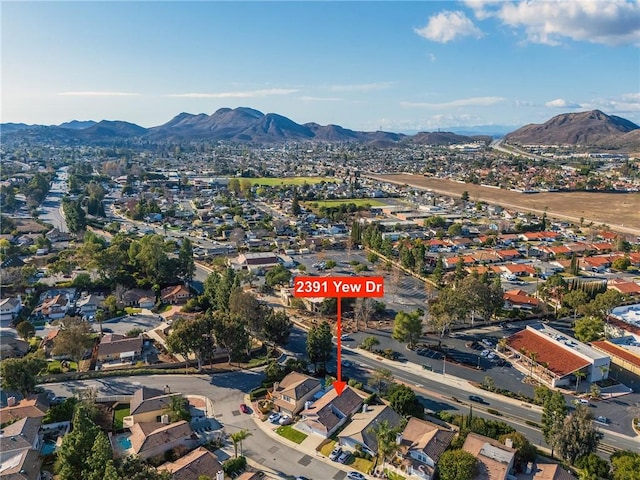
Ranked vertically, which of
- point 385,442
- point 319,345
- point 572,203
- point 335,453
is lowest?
point 335,453

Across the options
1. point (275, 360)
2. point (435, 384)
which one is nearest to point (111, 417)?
point (275, 360)

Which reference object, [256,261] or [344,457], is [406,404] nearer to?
[344,457]

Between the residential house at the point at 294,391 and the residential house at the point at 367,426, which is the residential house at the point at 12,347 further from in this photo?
the residential house at the point at 367,426

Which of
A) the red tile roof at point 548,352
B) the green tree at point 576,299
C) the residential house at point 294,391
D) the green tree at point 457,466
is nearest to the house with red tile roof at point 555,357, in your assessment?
the red tile roof at point 548,352

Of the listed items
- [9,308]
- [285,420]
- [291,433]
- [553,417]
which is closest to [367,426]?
[291,433]

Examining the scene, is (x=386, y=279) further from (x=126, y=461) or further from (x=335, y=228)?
(x=126, y=461)
